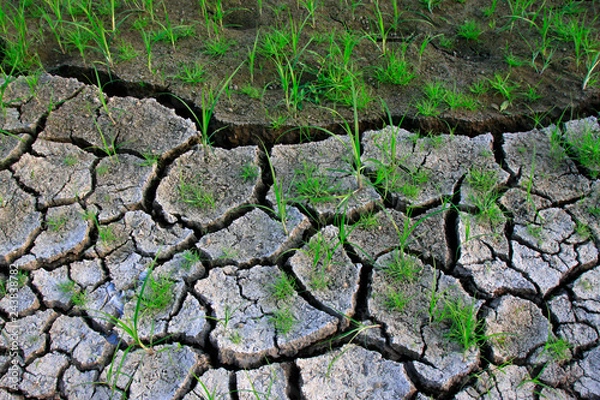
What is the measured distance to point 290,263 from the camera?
2.47m

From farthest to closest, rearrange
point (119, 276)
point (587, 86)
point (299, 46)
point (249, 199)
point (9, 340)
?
point (299, 46), point (587, 86), point (249, 199), point (119, 276), point (9, 340)

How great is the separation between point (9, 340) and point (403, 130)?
6.23 feet

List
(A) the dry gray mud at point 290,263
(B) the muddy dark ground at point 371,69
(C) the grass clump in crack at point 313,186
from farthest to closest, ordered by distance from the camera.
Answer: (B) the muddy dark ground at point 371,69 → (C) the grass clump in crack at point 313,186 → (A) the dry gray mud at point 290,263

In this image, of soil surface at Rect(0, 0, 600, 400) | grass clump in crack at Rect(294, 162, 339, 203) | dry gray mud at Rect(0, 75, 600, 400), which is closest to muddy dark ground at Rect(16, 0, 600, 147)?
soil surface at Rect(0, 0, 600, 400)

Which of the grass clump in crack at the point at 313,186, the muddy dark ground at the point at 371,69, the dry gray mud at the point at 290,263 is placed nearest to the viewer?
the dry gray mud at the point at 290,263

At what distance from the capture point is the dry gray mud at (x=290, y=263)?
7.18 feet

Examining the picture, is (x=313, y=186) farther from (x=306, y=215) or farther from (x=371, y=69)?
(x=371, y=69)

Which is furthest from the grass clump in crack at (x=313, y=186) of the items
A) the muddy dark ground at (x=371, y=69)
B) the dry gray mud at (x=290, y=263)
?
the muddy dark ground at (x=371, y=69)

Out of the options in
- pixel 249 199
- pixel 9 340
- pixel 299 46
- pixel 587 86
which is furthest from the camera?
pixel 299 46

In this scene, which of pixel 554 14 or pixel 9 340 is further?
pixel 554 14

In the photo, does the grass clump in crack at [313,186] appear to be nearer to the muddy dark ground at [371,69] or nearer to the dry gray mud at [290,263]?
the dry gray mud at [290,263]

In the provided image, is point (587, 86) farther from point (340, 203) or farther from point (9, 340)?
point (9, 340)

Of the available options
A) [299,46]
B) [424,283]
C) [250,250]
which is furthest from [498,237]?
[299,46]

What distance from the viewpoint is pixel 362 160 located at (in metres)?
2.80
